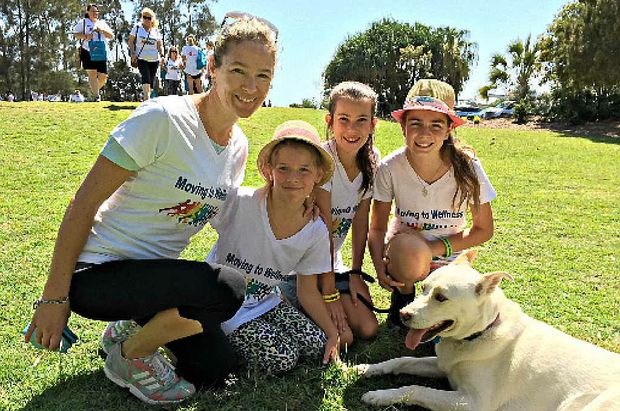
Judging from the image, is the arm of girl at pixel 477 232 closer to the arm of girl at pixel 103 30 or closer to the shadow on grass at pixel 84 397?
the shadow on grass at pixel 84 397

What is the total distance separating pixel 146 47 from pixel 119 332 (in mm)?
10454

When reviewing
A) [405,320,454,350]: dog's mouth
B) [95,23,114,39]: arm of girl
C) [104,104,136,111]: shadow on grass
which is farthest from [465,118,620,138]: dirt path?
[405,320,454,350]: dog's mouth

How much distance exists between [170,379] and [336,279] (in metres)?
1.71

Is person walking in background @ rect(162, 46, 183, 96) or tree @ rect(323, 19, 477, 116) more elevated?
tree @ rect(323, 19, 477, 116)

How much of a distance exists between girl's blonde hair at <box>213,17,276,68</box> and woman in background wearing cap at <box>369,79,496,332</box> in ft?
4.06

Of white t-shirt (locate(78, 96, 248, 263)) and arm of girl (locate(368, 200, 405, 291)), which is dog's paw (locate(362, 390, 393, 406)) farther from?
white t-shirt (locate(78, 96, 248, 263))

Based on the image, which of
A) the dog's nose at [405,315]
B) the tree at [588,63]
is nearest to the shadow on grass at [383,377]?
the dog's nose at [405,315]

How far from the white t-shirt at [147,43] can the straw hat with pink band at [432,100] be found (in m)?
9.79

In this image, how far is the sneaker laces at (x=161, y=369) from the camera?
3.00 meters

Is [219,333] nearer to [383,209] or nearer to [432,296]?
[432,296]

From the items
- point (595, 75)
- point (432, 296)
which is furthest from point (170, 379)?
point (595, 75)

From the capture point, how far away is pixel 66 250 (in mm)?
2727

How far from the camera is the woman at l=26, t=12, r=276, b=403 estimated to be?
2.77 m

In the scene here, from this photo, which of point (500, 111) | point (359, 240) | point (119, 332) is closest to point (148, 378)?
point (119, 332)
